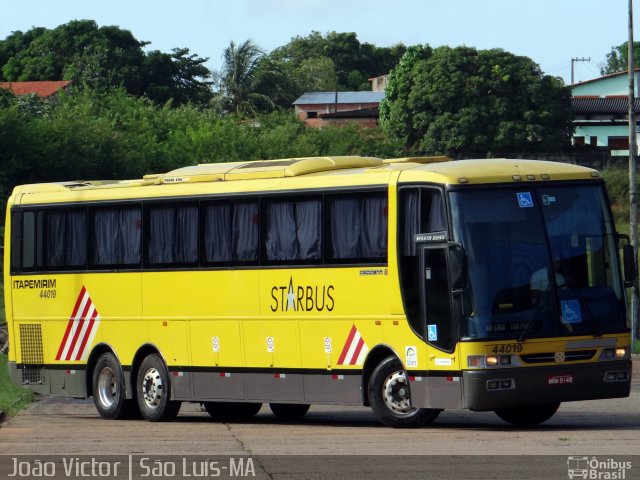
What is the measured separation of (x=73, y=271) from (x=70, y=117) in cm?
3827

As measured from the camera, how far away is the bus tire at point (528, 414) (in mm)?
18297

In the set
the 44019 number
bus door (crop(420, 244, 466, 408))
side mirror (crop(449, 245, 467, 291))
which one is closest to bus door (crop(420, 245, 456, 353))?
bus door (crop(420, 244, 466, 408))

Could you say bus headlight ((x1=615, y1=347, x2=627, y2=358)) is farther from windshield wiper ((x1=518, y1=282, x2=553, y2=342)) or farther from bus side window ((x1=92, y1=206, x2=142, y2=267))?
bus side window ((x1=92, y1=206, x2=142, y2=267))

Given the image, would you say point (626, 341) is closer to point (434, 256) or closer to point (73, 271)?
point (434, 256)

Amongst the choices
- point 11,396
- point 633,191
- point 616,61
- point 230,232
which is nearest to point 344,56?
point 616,61

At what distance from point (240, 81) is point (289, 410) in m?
80.9

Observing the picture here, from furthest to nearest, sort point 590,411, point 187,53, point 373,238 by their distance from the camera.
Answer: point 187,53, point 590,411, point 373,238

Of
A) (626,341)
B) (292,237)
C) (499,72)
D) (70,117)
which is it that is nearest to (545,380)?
(626,341)

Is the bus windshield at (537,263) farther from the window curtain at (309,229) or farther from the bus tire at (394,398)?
the window curtain at (309,229)

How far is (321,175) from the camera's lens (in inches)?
753

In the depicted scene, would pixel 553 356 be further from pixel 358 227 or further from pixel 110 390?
pixel 110 390

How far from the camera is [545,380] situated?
55.0 ft

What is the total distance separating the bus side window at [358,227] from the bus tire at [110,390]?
4.75m

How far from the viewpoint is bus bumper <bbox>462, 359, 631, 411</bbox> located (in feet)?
54.4
